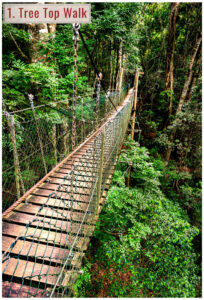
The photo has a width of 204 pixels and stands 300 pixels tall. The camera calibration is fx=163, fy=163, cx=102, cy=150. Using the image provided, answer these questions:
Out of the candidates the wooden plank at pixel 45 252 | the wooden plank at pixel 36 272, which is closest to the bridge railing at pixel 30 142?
the wooden plank at pixel 45 252

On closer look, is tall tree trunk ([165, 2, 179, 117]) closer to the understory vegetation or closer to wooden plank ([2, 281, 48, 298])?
the understory vegetation

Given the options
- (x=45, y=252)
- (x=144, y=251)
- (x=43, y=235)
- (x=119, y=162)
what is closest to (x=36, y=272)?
(x=45, y=252)

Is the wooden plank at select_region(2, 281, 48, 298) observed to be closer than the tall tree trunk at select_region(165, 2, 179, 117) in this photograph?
Yes

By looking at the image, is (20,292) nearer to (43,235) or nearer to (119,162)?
(43,235)

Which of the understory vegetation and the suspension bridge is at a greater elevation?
the suspension bridge

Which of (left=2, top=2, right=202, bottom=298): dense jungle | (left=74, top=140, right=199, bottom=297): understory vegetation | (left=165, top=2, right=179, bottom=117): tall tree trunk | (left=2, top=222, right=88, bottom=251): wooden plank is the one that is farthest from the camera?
(left=165, top=2, right=179, bottom=117): tall tree trunk

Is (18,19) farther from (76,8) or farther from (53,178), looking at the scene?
(53,178)

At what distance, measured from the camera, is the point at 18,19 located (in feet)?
5.18

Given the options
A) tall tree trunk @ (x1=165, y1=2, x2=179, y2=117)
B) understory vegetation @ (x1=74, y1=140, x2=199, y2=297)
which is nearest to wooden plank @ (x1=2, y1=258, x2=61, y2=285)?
understory vegetation @ (x1=74, y1=140, x2=199, y2=297)

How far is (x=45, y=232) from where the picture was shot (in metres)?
1.43

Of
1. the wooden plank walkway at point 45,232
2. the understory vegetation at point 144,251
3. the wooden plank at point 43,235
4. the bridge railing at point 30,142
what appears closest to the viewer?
the wooden plank walkway at point 45,232

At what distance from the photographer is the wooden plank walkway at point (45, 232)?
3.22ft

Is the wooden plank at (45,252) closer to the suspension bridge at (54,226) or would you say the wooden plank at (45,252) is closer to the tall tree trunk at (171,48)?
the suspension bridge at (54,226)

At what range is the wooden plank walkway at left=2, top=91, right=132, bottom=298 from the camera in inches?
38.6
